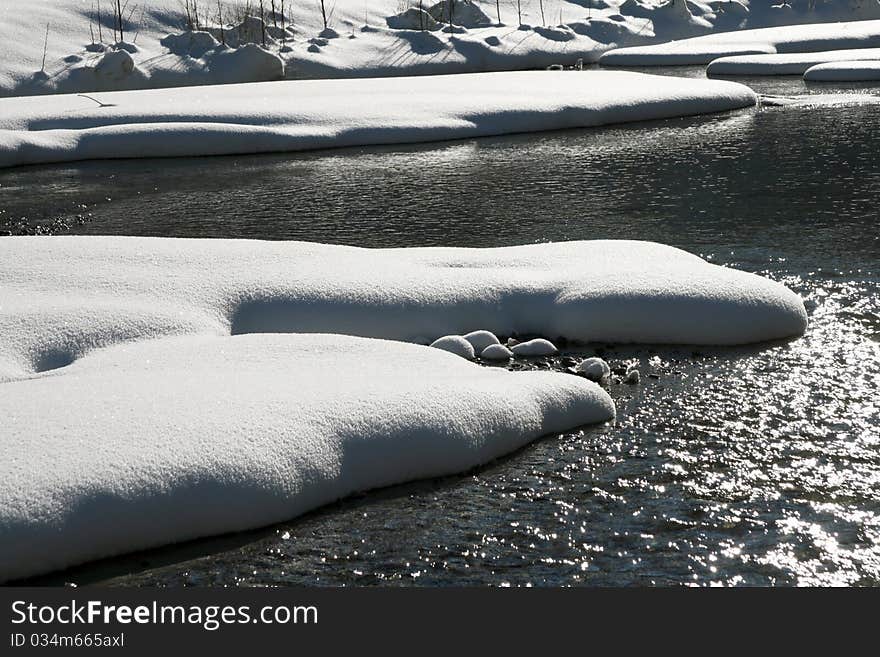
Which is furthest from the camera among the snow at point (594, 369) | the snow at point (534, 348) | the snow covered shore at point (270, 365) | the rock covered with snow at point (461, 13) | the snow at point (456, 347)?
the rock covered with snow at point (461, 13)

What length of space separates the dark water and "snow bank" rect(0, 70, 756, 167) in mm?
2193

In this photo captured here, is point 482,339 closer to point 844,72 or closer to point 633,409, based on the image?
point 633,409

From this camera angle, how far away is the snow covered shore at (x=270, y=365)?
22.3ft

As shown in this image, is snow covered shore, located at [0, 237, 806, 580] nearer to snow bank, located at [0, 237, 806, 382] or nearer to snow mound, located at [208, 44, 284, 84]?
snow bank, located at [0, 237, 806, 382]

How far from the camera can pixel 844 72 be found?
1204 inches

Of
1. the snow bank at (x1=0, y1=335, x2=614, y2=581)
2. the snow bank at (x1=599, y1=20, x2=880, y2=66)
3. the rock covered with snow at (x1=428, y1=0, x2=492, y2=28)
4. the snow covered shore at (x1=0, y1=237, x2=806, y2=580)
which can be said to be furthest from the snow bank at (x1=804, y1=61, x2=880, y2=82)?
the snow bank at (x1=0, y1=335, x2=614, y2=581)

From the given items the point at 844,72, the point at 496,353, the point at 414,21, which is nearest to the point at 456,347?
the point at 496,353

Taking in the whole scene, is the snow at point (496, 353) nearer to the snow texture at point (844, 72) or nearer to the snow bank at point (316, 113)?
the snow bank at point (316, 113)

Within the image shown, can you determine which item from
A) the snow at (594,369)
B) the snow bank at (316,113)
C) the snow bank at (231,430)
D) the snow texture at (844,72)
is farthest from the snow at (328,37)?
the snow at (594,369)

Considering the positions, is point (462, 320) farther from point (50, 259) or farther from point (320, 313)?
point (50, 259)

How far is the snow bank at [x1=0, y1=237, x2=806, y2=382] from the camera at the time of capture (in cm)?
990

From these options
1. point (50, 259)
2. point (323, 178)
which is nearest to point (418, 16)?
point (323, 178)

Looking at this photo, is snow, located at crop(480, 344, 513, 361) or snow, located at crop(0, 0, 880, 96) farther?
snow, located at crop(0, 0, 880, 96)

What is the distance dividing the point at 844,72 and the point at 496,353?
24.3m
